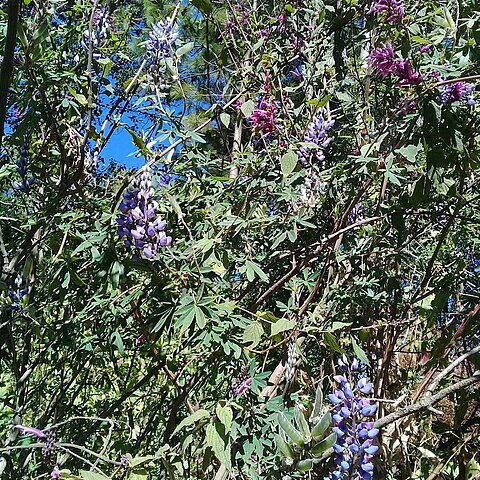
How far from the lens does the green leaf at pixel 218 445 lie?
1.21 meters

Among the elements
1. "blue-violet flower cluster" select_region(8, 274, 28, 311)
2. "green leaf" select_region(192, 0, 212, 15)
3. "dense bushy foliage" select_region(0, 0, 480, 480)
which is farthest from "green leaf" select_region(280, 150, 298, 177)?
"blue-violet flower cluster" select_region(8, 274, 28, 311)

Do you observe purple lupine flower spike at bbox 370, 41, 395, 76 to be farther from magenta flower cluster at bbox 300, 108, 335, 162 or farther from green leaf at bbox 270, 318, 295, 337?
green leaf at bbox 270, 318, 295, 337

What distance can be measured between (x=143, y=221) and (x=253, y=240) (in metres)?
0.58

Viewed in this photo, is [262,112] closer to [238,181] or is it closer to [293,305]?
[238,181]

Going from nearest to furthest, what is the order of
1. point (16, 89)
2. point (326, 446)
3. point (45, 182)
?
1. point (326, 446)
2. point (16, 89)
3. point (45, 182)

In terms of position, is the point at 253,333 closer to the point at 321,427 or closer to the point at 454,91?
the point at 321,427

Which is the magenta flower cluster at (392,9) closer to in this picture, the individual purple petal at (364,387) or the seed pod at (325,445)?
the individual purple petal at (364,387)

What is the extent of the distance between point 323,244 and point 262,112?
1.35 ft

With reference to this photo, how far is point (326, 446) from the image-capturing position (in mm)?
1108

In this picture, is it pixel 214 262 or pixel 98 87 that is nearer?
pixel 214 262

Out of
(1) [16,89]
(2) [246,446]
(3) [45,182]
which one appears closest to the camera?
(2) [246,446]

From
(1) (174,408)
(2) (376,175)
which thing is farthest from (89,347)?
(2) (376,175)

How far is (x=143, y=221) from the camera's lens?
Result: 1.31 meters

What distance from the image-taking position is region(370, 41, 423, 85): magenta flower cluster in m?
1.45
